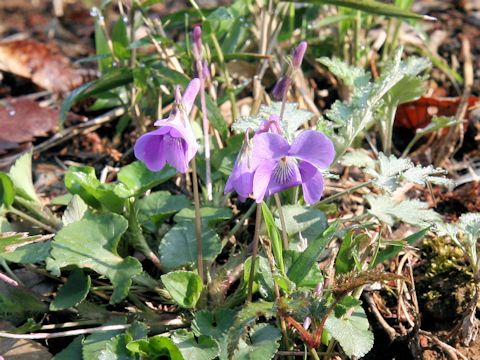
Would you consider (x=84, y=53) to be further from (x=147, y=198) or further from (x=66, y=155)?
(x=147, y=198)

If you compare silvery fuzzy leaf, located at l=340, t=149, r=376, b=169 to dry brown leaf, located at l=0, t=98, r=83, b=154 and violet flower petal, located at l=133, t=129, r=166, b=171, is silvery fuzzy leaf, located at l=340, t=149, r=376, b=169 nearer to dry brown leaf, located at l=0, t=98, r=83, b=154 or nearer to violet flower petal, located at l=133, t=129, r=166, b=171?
violet flower petal, located at l=133, t=129, r=166, b=171

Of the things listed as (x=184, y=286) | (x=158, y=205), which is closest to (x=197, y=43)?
(x=158, y=205)

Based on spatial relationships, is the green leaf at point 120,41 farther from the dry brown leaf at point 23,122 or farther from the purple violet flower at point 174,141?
the purple violet flower at point 174,141

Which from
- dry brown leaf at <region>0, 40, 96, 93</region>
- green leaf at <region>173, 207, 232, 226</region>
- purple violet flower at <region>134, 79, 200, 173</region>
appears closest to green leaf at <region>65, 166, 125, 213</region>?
green leaf at <region>173, 207, 232, 226</region>

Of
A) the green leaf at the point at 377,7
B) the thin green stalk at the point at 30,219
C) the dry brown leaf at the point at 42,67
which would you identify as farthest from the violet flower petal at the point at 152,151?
the dry brown leaf at the point at 42,67

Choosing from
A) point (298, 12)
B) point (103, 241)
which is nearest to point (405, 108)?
point (298, 12)

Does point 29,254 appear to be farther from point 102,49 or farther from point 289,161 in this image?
point 102,49
